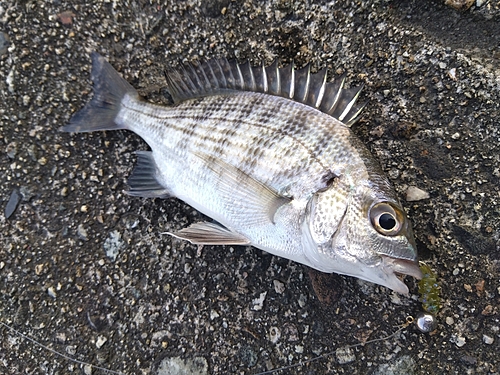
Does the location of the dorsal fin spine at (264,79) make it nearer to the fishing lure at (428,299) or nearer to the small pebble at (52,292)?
the fishing lure at (428,299)

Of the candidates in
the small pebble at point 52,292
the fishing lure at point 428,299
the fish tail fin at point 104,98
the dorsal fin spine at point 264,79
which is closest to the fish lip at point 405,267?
the fishing lure at point 428,299

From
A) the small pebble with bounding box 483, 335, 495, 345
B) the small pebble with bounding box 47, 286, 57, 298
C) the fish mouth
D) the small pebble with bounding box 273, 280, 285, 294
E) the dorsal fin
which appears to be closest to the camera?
the fish mouth

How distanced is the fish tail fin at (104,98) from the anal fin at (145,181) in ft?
0.82

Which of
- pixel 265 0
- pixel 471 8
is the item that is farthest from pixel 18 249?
pixel 471 8

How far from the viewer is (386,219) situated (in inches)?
60.4

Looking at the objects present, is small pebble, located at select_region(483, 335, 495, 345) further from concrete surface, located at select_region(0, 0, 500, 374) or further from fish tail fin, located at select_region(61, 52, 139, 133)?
fish tail fin, located at select_region(61, 52, 139, 133)

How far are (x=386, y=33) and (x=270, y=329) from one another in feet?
5.83

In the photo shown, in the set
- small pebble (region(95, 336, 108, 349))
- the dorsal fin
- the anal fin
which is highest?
the dorsal fin

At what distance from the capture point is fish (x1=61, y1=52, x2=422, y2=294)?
5.10ft

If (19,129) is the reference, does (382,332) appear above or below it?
below

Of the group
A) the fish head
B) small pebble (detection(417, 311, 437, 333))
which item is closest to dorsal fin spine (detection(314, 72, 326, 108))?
the fish head

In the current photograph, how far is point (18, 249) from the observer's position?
2.27 metres

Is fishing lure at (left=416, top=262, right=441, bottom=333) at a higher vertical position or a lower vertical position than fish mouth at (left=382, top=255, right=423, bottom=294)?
lower

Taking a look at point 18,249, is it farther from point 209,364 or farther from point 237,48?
point 237,48
